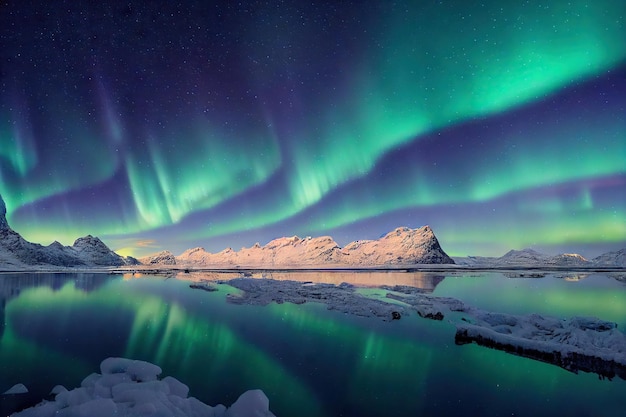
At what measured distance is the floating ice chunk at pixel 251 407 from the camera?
6.14 metres

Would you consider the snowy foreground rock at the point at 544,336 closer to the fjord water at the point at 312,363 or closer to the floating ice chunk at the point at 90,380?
the fjord water at the point at 312,363

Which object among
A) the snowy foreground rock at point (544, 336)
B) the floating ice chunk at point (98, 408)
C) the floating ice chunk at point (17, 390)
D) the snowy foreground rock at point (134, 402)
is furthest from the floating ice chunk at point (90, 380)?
the snowy foreground rock at point (544, 336)

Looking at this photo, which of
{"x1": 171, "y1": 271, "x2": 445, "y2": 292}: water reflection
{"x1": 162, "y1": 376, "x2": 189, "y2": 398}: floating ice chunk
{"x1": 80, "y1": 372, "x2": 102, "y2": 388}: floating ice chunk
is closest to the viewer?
{"x1": 162, "y1": 376, "x2": 189, "y2": 398}: floating ice chunk

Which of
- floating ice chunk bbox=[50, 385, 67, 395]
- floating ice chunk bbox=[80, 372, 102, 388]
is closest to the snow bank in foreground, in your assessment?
floating ice chunk bbox=[80, 372, 102, 388]

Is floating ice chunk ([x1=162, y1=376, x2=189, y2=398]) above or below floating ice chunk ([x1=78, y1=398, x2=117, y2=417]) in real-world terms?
below

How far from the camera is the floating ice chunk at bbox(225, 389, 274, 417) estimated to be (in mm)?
6141

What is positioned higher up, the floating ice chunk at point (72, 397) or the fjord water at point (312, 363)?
the floating ice chunk at point (72, 397)

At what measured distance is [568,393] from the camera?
25.2 feet

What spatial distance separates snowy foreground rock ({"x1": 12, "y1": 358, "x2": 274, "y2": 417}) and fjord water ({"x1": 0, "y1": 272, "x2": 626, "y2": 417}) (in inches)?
22.1

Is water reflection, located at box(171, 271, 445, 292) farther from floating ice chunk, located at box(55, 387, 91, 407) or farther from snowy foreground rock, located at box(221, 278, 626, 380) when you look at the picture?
floating ice chunk, located at box(55, 387, 91, 407)

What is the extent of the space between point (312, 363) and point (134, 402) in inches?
193

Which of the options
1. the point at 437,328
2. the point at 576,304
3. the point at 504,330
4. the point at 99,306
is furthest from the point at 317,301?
the point at 576,304

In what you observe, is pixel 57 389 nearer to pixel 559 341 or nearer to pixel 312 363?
pixel 312 363

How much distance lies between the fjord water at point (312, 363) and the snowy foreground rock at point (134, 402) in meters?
0.56
